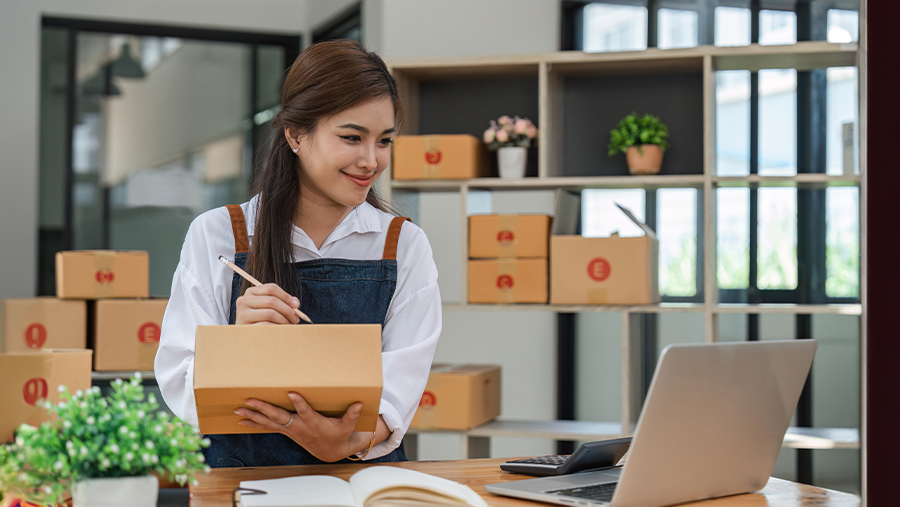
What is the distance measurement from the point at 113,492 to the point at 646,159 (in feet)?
8.51

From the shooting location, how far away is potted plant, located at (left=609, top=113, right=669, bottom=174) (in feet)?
10.3

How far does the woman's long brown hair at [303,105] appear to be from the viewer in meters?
1.50

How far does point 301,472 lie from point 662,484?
1.70 ft

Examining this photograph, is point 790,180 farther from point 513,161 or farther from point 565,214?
point 513,161

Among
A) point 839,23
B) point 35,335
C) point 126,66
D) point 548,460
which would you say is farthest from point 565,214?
point 126,66

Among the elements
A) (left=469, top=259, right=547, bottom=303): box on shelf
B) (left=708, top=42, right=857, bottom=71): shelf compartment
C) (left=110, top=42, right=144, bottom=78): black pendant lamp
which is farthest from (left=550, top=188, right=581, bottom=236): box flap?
(left=110, top=42, right=144, bottom=78): black pendant lamp

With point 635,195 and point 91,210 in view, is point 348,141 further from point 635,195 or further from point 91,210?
point 91,210

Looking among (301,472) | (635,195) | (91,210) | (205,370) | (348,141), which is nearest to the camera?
(205,370)

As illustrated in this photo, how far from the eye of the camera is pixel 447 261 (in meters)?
3.98

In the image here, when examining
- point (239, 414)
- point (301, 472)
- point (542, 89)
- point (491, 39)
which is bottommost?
point (301, 472)

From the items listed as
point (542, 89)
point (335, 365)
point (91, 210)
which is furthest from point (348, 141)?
point (91, 210)

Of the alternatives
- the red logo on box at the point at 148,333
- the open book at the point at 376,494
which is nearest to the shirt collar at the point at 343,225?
the open book at the point at 376,494

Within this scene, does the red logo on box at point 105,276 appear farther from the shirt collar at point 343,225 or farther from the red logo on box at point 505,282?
the shirt collar at point 343,225

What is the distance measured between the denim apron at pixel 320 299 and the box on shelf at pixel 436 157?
5.13ft
